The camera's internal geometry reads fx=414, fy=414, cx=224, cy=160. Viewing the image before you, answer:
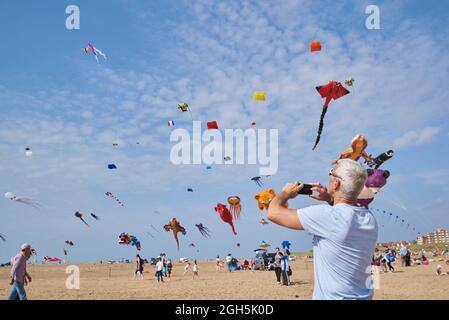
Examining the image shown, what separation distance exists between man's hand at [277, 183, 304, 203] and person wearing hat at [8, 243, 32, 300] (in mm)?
8273

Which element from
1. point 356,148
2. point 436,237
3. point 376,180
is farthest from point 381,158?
point 436,237

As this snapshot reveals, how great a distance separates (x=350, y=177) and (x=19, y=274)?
8851 millimetres

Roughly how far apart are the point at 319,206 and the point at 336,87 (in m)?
10.3

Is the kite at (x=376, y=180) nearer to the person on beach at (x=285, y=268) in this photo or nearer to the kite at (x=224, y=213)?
the kite at (x=224, y=213)

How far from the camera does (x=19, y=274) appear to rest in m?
9.26

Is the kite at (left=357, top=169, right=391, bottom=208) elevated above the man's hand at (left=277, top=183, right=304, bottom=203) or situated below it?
above

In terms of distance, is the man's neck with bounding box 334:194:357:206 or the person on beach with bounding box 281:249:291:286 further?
→ the person on beach with bounding box 281:249:291:286

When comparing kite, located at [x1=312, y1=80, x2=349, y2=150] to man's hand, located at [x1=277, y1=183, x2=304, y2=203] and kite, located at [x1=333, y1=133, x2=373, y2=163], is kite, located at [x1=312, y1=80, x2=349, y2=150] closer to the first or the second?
kite, located at [x1=333, y1=133, x2=373, y2=163]

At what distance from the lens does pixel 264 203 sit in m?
6.72

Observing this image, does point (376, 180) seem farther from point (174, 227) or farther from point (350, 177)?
point (174, 227)

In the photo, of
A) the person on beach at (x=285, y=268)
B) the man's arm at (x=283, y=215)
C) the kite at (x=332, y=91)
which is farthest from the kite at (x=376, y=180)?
the person on beach at (x=285, y=268)

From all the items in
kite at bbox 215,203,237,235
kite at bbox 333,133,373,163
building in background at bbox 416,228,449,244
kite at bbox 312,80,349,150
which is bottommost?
building in background at bbox 416,228,449,244

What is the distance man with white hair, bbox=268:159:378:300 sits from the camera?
2.66 meters

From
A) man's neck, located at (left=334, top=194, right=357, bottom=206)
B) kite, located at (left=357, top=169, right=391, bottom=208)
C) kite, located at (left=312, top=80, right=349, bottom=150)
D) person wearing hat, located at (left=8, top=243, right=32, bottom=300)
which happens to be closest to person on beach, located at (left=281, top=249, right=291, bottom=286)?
kite, located at (left=312, top=80, right=349, bottom=150)
